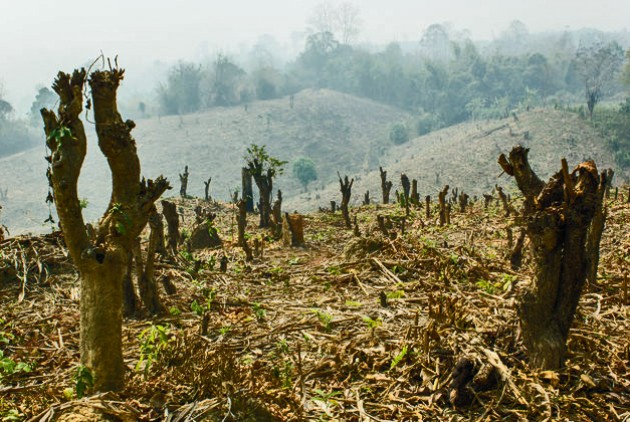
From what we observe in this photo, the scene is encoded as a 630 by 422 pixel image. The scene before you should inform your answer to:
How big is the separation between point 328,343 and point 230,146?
2808 inches

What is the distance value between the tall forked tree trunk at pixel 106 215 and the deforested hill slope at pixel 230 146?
52356mm

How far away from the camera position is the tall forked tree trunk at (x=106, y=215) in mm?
3391

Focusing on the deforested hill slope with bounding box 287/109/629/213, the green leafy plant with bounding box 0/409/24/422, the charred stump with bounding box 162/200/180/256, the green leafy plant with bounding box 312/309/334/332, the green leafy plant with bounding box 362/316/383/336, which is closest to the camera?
the green leafy plant with bounding box 0/409/24/422

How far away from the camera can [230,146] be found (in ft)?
242

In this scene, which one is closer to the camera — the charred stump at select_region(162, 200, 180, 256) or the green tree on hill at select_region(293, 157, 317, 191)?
the charred stump at select_region(162, 200, 180, 256)

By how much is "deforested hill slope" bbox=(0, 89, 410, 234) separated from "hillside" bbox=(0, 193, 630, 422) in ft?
162

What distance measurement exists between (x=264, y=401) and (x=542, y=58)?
349 feet

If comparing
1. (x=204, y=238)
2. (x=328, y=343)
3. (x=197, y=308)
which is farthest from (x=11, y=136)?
(x=328, y=343)

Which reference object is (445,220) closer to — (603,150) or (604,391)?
(604,391)

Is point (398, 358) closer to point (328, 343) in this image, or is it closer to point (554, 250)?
point (328, 343)

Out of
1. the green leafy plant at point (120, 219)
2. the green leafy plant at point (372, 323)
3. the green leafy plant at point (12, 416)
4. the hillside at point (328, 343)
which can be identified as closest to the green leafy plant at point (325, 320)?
the hillside at point (328, 343)

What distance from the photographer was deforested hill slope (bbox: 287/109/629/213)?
46.9 meters

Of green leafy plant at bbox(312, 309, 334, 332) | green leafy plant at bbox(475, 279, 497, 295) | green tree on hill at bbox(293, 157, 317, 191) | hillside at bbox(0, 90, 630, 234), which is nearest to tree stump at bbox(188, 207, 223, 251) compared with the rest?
green leafy plant at bbox(312, 309, 334, 332)

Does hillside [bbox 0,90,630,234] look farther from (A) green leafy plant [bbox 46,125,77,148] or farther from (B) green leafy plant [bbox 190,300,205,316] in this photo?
(A) green leafy plant [bbox 46,125,77,148]
